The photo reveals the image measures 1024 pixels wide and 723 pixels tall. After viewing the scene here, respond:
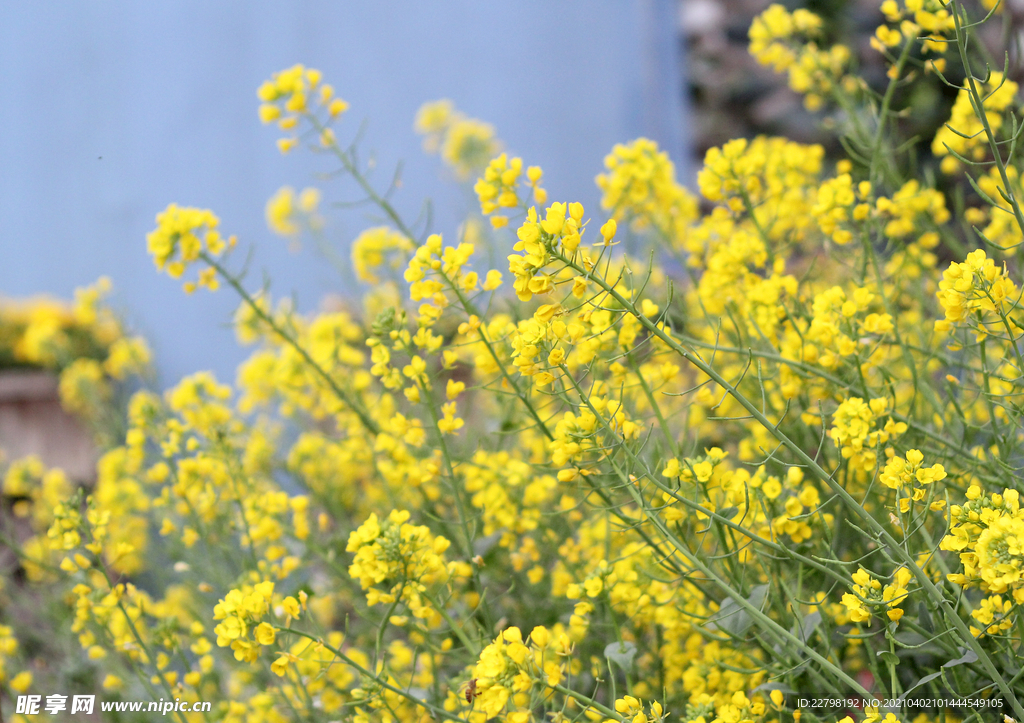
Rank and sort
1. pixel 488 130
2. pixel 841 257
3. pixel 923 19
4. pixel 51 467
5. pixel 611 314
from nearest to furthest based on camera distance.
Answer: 1. pixel 611 314
2. pixel 923 19
3. pixel 841 257
4. pixel 488 130
5. pixel 51 467

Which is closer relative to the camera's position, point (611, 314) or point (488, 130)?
point (611, 314)

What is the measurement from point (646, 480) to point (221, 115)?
248 cm

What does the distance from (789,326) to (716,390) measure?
0.14m

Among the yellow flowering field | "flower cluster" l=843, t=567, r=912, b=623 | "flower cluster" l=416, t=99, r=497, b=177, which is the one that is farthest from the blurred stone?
"flower cluster" l=843, t=567, r=912, b=623

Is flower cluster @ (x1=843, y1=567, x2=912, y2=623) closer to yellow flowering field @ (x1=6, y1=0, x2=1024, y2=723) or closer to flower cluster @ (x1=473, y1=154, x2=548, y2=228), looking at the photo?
yellow flowering field @ (x1=6, y1=0, x2=1024, y2=723)

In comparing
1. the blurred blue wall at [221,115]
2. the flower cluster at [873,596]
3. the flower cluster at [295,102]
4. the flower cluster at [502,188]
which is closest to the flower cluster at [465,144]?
the blurred blue wall at [221,115]

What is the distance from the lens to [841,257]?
1.38 metres

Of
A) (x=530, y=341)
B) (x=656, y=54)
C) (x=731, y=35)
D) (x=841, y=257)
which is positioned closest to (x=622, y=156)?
(x=841, y=257)

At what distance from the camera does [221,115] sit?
2.97 metres

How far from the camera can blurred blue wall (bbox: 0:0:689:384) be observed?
2.82 meters

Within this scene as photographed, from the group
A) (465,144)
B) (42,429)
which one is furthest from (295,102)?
(42,429)

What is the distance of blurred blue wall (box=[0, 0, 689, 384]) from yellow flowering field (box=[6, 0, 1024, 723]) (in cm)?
121

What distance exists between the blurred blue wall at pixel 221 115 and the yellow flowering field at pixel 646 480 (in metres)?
1.21

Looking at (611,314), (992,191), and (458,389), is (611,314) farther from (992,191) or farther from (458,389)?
(992,191)
